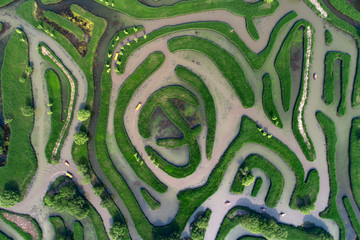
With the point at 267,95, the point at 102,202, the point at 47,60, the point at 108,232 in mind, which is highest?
the point at 267,95

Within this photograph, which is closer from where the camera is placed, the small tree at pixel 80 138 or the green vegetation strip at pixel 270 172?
the small tree at pixel 80 138

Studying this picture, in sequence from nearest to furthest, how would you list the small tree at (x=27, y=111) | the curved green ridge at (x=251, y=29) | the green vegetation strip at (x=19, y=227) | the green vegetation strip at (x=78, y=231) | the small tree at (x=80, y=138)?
1. the small tree at (x=80, y=138)
2. the small tree at (x=27, y=111)
3. the curved green ridge at (x=251, y=29)
4. the green vegetation strip at (x=78, y=231)
5. the green vegetation strip at (x=19, y=227)

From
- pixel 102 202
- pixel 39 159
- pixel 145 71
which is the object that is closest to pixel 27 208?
pixel 39 159

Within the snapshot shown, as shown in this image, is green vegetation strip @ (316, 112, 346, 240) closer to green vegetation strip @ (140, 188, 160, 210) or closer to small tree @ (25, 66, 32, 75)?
green vegetation strip @ (140, 188, 160, 210)

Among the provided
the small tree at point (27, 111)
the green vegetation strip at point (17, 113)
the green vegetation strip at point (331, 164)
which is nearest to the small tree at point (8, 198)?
the green vegetation strip at point (17, 113)

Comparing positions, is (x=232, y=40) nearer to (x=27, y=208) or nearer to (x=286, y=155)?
(x=286, y=155)

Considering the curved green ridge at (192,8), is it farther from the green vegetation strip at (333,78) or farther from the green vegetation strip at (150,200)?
the green vegetation strip at (150,200)

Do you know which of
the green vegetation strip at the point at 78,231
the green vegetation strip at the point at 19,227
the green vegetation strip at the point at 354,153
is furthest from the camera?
the green vegetation strip at the point at 19,227
